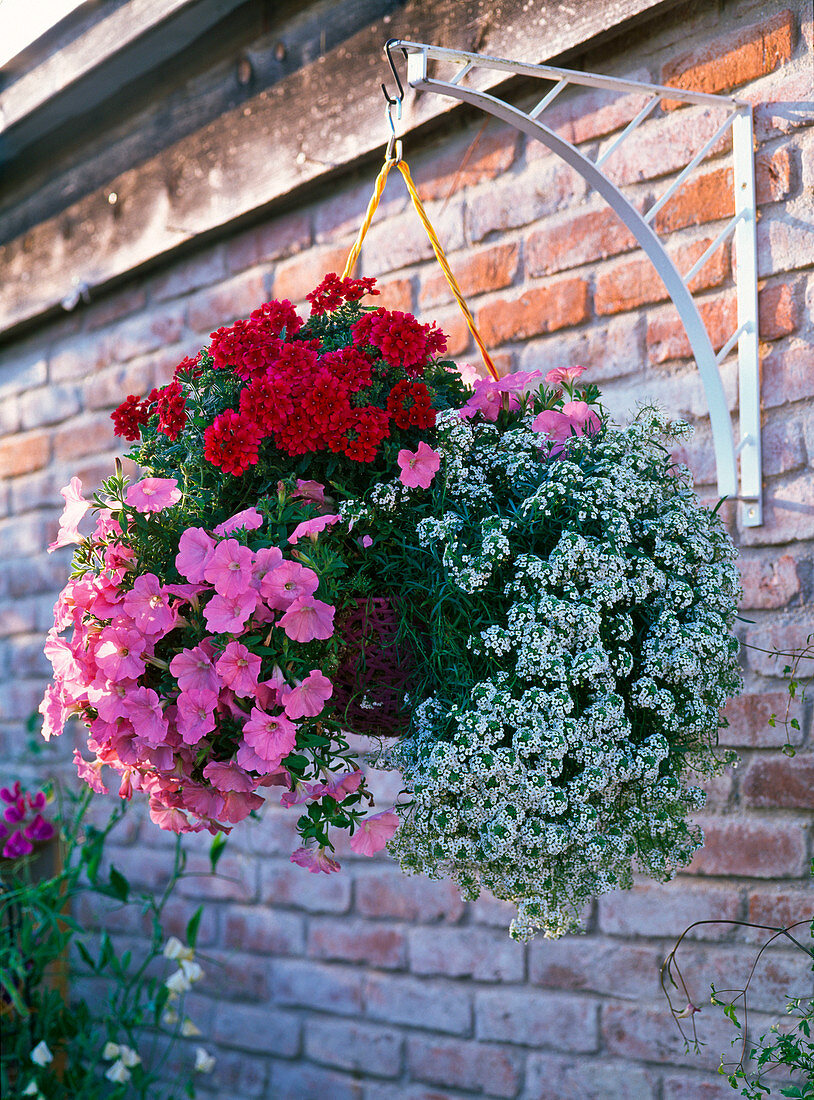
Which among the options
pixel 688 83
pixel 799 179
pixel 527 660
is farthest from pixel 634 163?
pixel 527 660

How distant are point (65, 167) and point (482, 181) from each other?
4.09 feet

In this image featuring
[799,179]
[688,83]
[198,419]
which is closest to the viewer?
[198,419]

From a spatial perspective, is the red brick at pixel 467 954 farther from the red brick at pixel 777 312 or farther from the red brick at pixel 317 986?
the red brick at pixel 777 312

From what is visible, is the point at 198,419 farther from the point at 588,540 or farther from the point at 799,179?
the point at 799,179

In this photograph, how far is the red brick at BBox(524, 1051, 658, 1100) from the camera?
1.37 m

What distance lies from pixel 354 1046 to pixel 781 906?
2.81 ft

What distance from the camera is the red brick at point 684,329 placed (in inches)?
52.2

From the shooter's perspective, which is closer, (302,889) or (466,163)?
(466,163)

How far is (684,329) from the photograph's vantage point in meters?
1.35

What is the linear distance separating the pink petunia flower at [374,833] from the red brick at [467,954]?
769mm

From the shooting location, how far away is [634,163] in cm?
142

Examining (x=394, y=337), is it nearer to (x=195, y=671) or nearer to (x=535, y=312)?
(x=195, y=671)

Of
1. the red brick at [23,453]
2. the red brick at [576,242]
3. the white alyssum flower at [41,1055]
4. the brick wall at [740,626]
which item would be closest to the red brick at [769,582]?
the brick wall at [740,626]

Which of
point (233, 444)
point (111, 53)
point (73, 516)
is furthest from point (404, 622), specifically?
point (111, 53)
